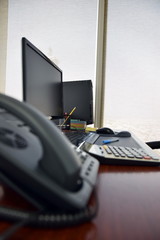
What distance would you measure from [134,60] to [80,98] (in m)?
0.93

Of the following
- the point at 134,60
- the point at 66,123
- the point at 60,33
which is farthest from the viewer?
the point at 60,33

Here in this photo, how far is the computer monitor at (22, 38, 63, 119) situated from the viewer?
624mm

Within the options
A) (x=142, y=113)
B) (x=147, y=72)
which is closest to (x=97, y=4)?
(x=147, y=72)

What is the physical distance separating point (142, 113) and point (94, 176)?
73.9 inches

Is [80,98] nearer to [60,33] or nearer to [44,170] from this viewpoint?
[60,33]

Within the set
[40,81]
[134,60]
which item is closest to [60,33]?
[134,60]

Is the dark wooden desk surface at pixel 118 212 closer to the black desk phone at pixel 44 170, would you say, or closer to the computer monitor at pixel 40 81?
the black desk phone at pixel 44 170

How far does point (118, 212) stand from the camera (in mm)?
289

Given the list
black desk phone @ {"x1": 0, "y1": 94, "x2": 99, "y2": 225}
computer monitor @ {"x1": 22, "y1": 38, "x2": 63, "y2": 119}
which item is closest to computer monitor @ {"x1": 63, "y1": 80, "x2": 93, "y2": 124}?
computer monitor @ {"x1": 22, "y1": 38, "x2": 63, "y2": 119}

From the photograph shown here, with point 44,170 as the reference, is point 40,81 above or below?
above

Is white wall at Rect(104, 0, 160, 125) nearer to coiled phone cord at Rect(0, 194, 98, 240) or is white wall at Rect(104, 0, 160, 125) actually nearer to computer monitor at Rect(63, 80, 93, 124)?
computer monitor at Rect(63, 80, 93, 124)

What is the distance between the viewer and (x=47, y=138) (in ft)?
0.91

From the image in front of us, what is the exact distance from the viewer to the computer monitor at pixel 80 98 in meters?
1.63

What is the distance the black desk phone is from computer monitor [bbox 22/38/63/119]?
1.08 feet
